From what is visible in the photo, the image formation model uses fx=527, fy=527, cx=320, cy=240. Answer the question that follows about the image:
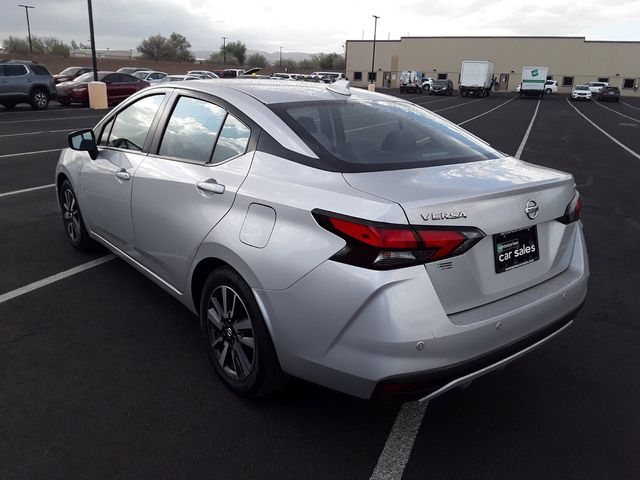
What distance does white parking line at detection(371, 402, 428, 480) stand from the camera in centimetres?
240

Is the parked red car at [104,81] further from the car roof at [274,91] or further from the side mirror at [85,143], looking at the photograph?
the car roof at [274,91]

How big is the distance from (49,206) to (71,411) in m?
4.81

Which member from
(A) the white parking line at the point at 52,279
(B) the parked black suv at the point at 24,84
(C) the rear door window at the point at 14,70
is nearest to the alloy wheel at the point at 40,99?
(B) the parked black suv at the point at 24,84

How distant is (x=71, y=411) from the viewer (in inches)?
109

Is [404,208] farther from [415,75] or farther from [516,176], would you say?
[415,75]

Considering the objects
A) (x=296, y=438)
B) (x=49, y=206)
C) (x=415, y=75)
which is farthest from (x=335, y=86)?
(x=415, y=75)

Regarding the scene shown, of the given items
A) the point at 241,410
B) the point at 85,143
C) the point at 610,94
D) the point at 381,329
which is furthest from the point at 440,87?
the point at 381,329

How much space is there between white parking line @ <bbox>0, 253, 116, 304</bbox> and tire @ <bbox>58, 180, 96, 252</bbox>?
0.18 m

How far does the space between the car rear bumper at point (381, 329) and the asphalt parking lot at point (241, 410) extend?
35 centimetres

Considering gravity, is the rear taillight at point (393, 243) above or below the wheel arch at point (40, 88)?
above

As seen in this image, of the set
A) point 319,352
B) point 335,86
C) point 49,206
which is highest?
point 335,86

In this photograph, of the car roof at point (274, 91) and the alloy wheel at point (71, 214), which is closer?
the car roof at point (274, 91)

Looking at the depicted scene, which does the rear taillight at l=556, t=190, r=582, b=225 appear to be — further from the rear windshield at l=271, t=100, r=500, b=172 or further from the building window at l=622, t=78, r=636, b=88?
the building window at l=622, t=78, r=636, b=88

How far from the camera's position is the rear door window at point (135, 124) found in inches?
146
